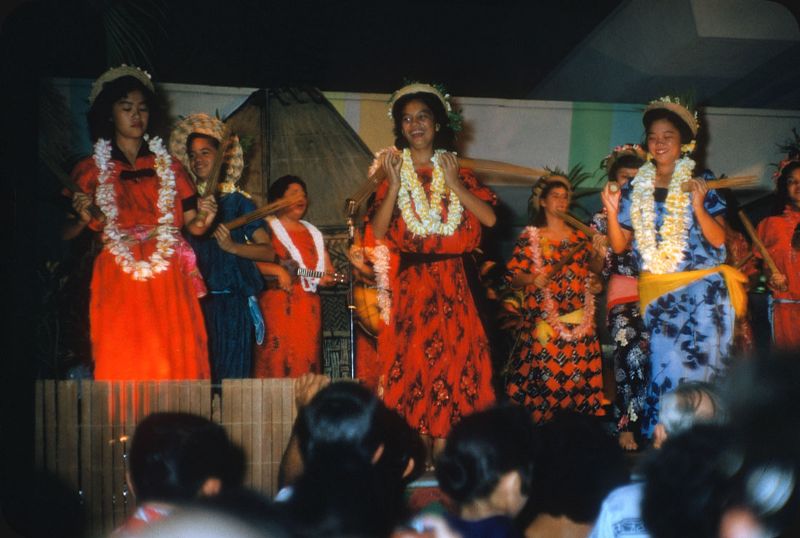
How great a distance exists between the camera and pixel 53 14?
230 inches

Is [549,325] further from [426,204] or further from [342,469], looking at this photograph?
[342,469]

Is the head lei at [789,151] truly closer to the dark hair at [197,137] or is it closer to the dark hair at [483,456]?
the dark hair at [197,137]

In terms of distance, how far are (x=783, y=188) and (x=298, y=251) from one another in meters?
3.74

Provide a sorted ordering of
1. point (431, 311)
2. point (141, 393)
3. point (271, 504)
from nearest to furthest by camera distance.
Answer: point (271, 504) → point (141, 393) → point (431, 311)

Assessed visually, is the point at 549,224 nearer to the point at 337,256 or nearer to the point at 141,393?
the point at 337,256

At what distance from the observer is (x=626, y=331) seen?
6.07 meters

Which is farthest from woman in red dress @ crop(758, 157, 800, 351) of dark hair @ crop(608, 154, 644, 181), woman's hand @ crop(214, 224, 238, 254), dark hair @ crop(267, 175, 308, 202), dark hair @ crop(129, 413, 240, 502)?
dark hair @ crop(129, 413, 240, 502)

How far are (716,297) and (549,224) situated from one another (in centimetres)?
170

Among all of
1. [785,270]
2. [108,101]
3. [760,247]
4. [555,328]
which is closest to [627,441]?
[555,328]

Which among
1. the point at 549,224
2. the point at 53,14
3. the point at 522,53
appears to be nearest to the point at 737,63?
the point at 522,53

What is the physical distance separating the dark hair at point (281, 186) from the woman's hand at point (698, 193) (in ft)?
9.50

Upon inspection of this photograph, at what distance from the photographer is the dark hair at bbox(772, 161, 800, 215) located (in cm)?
677

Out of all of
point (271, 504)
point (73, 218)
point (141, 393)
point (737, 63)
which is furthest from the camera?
point (737, 63)

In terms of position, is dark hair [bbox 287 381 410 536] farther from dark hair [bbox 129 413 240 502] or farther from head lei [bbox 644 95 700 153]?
head lei [bbox 644 95 700 153]
